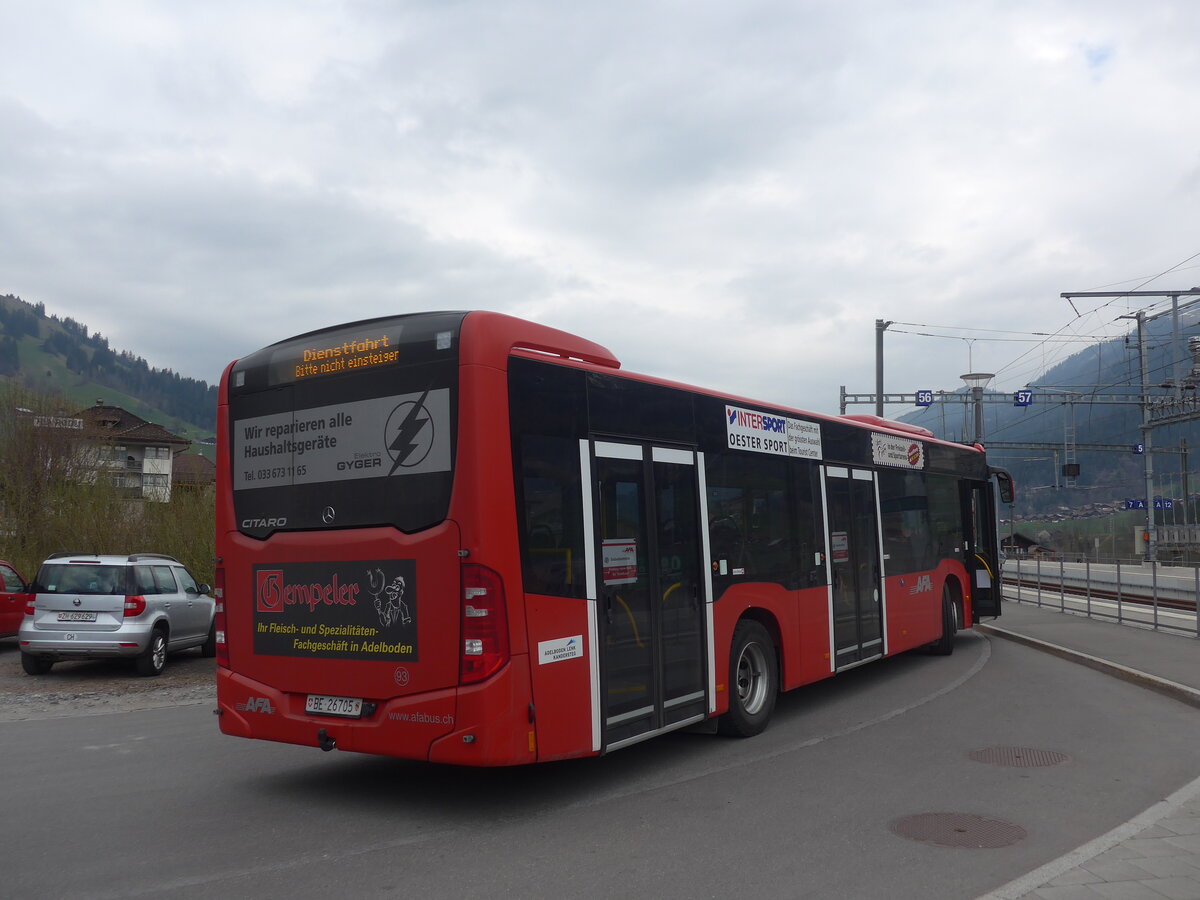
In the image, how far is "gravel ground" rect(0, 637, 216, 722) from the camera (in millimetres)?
11898

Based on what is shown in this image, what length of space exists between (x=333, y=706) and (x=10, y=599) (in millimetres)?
13682

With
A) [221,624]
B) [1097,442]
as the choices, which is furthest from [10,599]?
[1097,442]

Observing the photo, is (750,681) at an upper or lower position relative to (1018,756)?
upper

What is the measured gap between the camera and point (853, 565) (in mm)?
11211

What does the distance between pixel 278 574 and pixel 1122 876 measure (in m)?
5.45

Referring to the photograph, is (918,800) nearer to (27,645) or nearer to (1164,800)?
(1164,800)

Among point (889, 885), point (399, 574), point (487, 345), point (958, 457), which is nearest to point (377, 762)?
point (399, 574)

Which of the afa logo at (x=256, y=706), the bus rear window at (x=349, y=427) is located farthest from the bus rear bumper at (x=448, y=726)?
the bus rear window at (x=349, y=427)

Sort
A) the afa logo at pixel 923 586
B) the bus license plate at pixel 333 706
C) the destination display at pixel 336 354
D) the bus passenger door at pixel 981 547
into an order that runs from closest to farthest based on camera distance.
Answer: the bus license plate at pixel 333 706, the destination display at pixel 336 354, the afa logo at pixel 923 586, the bus passenger door at pixel 981 547

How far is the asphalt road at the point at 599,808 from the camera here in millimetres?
5242

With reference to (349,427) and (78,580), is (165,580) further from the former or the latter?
(349,427)

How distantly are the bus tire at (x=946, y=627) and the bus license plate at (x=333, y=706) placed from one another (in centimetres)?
1005

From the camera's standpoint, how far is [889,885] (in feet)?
16.8

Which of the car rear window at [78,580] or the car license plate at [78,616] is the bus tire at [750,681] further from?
the car license plate at [78,616]
